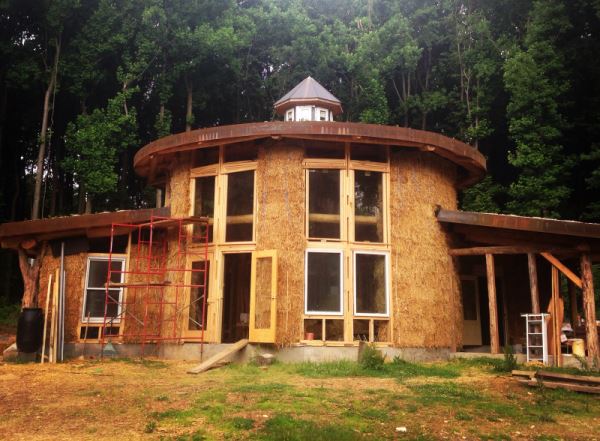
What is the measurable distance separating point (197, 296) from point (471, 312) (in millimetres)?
7828

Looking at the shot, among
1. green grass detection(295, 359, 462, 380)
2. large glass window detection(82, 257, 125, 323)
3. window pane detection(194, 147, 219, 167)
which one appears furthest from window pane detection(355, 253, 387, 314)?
large glass window detection(82, 257, 125, 323)

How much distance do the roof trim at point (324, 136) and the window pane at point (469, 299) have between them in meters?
3.60

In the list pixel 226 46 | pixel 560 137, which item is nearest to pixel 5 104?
pixel 226 46

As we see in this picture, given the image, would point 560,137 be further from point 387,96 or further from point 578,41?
point 387,96

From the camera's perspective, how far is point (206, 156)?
1588 cm

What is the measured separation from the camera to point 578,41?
2889cm

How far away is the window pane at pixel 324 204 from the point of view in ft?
46.9

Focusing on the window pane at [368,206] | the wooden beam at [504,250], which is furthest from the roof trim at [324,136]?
the wooden beam at [504,250]

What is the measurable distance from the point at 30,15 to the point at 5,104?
4.54 meters

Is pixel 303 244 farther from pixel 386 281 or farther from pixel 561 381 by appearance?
pixel 561 381

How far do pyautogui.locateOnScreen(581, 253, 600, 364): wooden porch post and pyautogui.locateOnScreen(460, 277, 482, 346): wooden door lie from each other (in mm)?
4360

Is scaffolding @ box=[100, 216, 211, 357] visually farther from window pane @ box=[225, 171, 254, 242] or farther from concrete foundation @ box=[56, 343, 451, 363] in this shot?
window pane @ box=[225, 171, 254, 242]

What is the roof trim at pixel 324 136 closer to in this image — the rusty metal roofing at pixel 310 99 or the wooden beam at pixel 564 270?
the wooden beam at pixel 564 270

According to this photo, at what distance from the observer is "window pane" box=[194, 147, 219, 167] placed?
51.4ft
